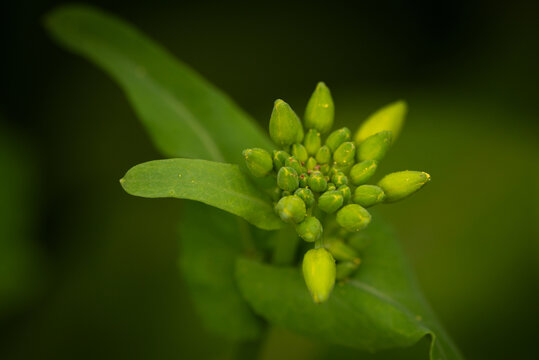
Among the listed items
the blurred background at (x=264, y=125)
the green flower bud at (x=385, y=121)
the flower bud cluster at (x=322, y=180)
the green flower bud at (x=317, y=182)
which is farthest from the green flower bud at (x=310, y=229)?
the blurred background at (x=264, y=125)

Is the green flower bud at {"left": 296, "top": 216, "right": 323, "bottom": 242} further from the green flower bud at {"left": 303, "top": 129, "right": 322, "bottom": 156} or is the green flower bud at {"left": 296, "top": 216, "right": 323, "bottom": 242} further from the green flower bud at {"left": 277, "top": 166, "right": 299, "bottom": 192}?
the green flower bud at {"left": 303, "top": 129, "right": 322, "bottom": 156}

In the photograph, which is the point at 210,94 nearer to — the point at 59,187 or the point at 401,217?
the point at 401,217

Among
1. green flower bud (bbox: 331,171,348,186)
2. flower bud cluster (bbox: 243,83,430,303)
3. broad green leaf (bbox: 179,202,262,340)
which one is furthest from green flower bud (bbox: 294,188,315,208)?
broad green leaf (bbox: 179,202,262,340)

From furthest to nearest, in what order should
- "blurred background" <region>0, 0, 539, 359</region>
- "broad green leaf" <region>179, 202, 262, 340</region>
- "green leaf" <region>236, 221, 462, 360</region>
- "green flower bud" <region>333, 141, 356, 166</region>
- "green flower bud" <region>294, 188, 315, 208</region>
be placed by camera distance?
"blurred background" <region>0, 0, 539, 359</region> → "broad green leaf" <region>179, 202, 262, 340</region> → "green leaf" <region>236, 221, 462, 360</region> → "green flower bud" <region>333, 141, 356, 166</region> → "green flower bud" <region>294, 188, 315, 208</region>

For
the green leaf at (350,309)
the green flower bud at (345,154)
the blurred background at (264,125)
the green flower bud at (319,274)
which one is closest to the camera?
the green flower bud at (319,274)

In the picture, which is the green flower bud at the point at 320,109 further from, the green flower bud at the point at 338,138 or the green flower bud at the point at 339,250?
the green flower bud at the point at 339,250

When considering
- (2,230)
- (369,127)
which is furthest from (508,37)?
(2,230)

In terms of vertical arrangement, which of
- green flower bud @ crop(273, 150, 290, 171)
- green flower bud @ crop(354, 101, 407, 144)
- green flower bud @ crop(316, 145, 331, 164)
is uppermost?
green flower bud @ crop(354, 101, 407, 144)
